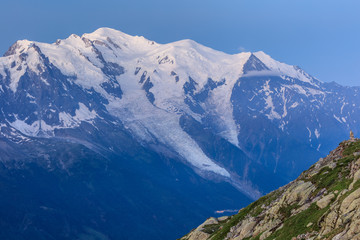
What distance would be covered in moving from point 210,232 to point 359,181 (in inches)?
1751

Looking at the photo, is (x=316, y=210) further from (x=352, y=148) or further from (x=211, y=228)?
(x=211, y=228)

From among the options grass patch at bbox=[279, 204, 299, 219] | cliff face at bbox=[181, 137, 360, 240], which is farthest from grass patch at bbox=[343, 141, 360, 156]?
grass patch at bbox=[279, 204, 299, 219]

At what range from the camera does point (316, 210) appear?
6775 cm

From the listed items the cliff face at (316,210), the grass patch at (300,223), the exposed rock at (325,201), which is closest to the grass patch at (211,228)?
the cliff face at (316,210)

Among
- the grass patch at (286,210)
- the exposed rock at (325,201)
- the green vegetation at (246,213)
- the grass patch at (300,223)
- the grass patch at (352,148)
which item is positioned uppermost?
the grass patch at (352,148)

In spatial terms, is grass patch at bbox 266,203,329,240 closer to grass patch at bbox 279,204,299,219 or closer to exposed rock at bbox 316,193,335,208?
exposed rock at bbox 316,193,335,208

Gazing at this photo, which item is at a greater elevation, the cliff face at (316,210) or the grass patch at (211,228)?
the grass patch at (211,228)

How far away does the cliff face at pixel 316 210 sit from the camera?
56938 millimetres

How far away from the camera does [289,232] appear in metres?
66.2

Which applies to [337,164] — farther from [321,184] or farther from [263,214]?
[263,214]

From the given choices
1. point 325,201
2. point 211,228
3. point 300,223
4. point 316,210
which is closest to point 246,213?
point 211,228

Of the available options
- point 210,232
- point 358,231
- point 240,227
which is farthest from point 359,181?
point 210,232

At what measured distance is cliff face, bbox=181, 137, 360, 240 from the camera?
5694 centimetres

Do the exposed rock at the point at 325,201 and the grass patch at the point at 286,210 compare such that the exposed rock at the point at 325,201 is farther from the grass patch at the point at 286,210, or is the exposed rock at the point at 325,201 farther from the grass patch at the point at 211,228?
the grass patch at the point at 211,228
